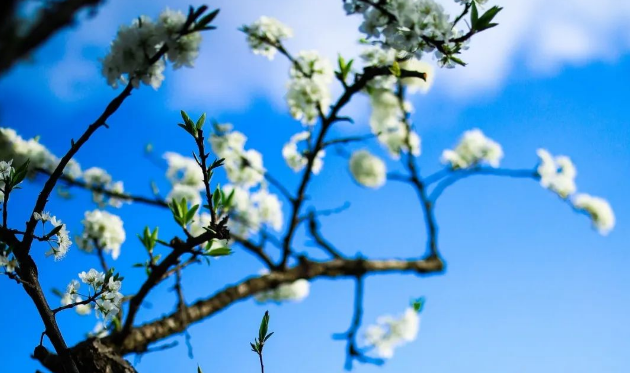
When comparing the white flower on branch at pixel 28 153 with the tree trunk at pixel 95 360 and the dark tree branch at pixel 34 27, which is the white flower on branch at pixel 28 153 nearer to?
the tree trunk at pixel 95 360

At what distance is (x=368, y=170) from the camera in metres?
4.39

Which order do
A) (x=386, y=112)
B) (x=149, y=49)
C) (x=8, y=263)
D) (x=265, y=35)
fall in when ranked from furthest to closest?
(x=386, y=112)
(x=265, y=35)
(x=149, y=49)
(x=8, y=263)

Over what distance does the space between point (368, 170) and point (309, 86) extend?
59.4 inches

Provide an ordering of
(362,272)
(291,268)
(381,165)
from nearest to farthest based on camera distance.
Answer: (291,268)
(362,272)
(381,165)

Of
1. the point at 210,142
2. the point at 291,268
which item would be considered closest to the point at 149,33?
the point at 291,268

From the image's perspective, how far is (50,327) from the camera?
936 mm

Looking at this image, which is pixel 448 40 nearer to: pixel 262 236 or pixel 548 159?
pixel 262 236

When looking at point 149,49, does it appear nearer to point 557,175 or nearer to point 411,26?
point 411,26

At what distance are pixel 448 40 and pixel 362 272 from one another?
1873 millimetres

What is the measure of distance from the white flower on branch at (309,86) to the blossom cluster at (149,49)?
1.58 m

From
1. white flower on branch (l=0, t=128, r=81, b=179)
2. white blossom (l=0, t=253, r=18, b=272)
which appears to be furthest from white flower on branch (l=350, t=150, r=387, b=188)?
white blossom (l=0, t=253, r=18, b=272)

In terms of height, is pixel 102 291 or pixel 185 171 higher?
pixel 185 171

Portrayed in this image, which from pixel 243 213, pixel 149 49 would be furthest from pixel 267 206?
pixel 149 49

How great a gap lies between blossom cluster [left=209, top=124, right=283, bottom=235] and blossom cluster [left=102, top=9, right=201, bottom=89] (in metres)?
2.04
